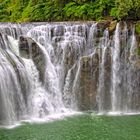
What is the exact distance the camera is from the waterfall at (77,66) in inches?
799

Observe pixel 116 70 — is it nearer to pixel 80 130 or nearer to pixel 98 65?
pixel 98 65

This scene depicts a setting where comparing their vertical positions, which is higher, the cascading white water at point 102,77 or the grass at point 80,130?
the cascading white water at point 102,77

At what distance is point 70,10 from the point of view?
26844 mm

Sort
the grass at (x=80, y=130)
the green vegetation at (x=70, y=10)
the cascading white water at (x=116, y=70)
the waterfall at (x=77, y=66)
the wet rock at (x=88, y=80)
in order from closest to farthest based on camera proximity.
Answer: the grass at (x=80, y=130)
the waterfall at (x=77, y=66)
the wet rock at (x=88, y=80)
the cascading white water at (x=116, y=70)
the green vegetation at (x=70, y=10)

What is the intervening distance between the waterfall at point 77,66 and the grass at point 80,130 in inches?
69.7

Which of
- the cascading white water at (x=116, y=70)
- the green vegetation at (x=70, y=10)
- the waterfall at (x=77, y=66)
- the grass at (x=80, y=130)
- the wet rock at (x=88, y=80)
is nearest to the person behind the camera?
the grass at (x=80, y=130)

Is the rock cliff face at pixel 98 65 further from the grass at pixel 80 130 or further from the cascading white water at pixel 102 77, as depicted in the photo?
the grass at pixel 80 130

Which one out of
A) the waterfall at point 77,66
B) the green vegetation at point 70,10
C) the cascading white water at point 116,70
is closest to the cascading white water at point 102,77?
the waterfall at point 77,66

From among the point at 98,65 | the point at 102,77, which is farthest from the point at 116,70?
the point at 98,65

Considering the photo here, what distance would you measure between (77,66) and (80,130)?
15.3 ft

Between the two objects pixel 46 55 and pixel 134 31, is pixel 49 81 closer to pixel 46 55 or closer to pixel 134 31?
pixel 46 55


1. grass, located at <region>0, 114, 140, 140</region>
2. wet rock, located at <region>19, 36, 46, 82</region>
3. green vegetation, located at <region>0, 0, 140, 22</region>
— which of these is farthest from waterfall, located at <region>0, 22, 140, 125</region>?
grass, located at <region>0, 114, 140, 140</region>

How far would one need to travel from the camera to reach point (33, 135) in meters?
16.5

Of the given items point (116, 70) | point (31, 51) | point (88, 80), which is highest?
point (31, 51)
